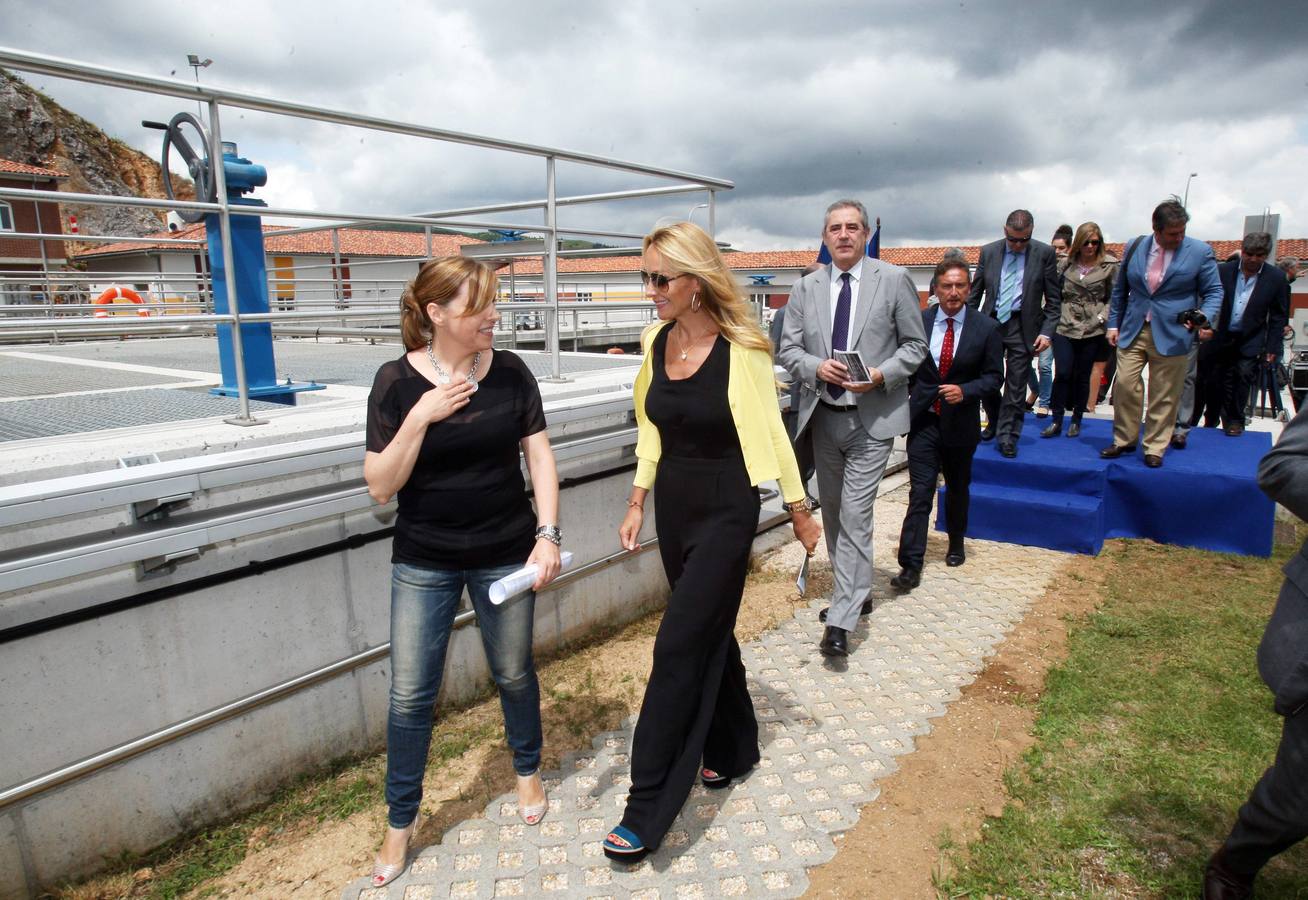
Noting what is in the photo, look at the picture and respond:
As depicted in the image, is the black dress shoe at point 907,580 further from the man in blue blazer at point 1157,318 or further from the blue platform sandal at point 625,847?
the blue platform sandal at point 625,847

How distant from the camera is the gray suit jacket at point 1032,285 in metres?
6.25

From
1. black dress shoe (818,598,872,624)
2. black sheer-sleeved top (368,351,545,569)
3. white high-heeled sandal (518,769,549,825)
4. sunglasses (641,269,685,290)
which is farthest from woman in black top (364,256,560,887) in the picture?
black dress shoe (818,598,872,624)

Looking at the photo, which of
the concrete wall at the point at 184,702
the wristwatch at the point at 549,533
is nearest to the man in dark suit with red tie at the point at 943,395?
the wristwatch at the point at 549,533

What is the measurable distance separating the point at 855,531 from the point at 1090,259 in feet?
14.7

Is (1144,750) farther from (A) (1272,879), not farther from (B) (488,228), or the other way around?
(B) (488,228)

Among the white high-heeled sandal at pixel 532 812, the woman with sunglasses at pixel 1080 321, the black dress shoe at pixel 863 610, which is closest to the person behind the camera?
the white high-heeled sandal at pixel 532 812

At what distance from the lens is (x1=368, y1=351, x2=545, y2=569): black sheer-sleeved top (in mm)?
2381

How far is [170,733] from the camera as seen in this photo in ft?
8.61

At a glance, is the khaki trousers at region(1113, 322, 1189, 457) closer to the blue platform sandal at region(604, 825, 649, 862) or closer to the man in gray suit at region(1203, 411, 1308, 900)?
the man in gray suit at region(1203, 411, 1308, 900)

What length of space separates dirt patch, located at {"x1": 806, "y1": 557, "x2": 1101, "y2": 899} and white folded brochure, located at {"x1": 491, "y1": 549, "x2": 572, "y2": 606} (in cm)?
131

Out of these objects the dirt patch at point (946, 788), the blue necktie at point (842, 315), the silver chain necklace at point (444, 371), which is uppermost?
the blue necktie at point (842, 315)

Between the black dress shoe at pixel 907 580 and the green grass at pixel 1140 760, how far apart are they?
37.7 inches

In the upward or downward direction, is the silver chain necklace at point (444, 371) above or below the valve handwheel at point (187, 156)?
below

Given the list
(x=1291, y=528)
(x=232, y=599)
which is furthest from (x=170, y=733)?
(x=1291, y=528)
